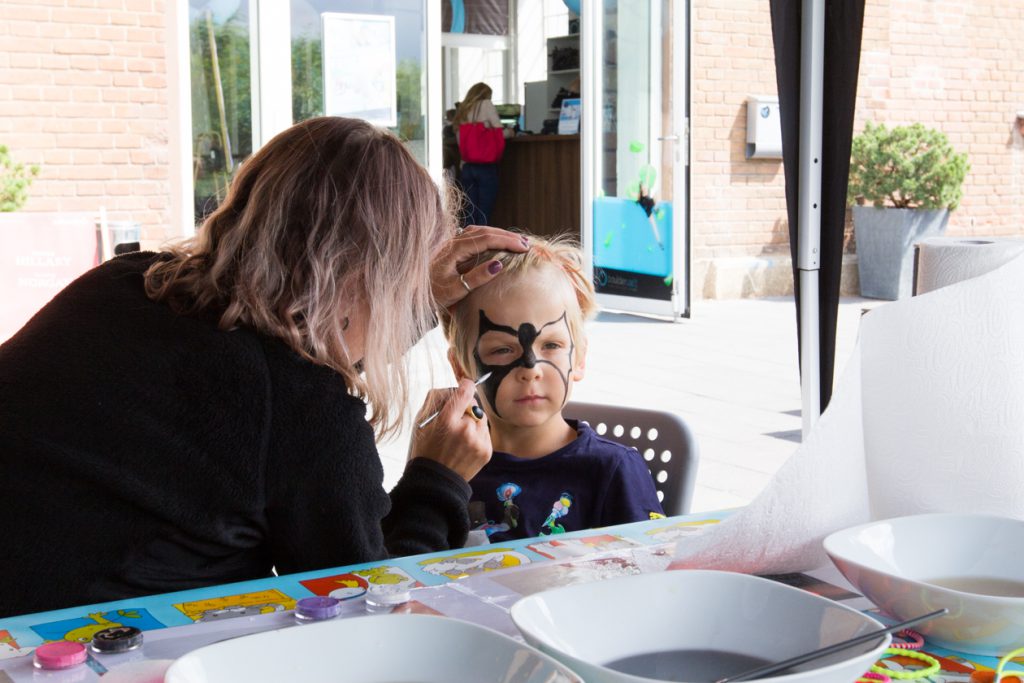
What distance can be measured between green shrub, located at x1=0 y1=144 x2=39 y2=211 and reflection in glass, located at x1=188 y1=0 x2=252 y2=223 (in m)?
0.88

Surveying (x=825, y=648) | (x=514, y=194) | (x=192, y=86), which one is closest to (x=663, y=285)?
(x=514, y=194)

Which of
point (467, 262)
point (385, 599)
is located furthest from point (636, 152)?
point (385, 599)

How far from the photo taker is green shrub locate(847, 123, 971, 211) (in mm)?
8062

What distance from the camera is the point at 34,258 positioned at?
5195 millimetres

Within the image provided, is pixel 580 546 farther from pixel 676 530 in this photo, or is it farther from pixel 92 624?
pixel 92 624

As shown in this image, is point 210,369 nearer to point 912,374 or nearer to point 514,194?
point 912,374

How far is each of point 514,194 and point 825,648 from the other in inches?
332

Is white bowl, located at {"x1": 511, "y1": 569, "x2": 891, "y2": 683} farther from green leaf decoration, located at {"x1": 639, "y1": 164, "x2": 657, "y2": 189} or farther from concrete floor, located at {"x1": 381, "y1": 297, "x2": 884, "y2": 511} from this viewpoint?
green leaf decoration, located at {"x1": 639, "y1": 164, "x2": 657, "y2": 189}

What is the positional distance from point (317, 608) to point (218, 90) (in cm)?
567

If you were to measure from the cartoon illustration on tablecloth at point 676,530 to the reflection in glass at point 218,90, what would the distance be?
16.7 feet

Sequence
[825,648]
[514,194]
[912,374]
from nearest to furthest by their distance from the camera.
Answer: [825,648] < [912,374] < [514,194]

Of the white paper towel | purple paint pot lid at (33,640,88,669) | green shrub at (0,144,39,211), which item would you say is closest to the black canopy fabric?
the white paper towel

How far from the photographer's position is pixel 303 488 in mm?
1150

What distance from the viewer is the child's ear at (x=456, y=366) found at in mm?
1922
